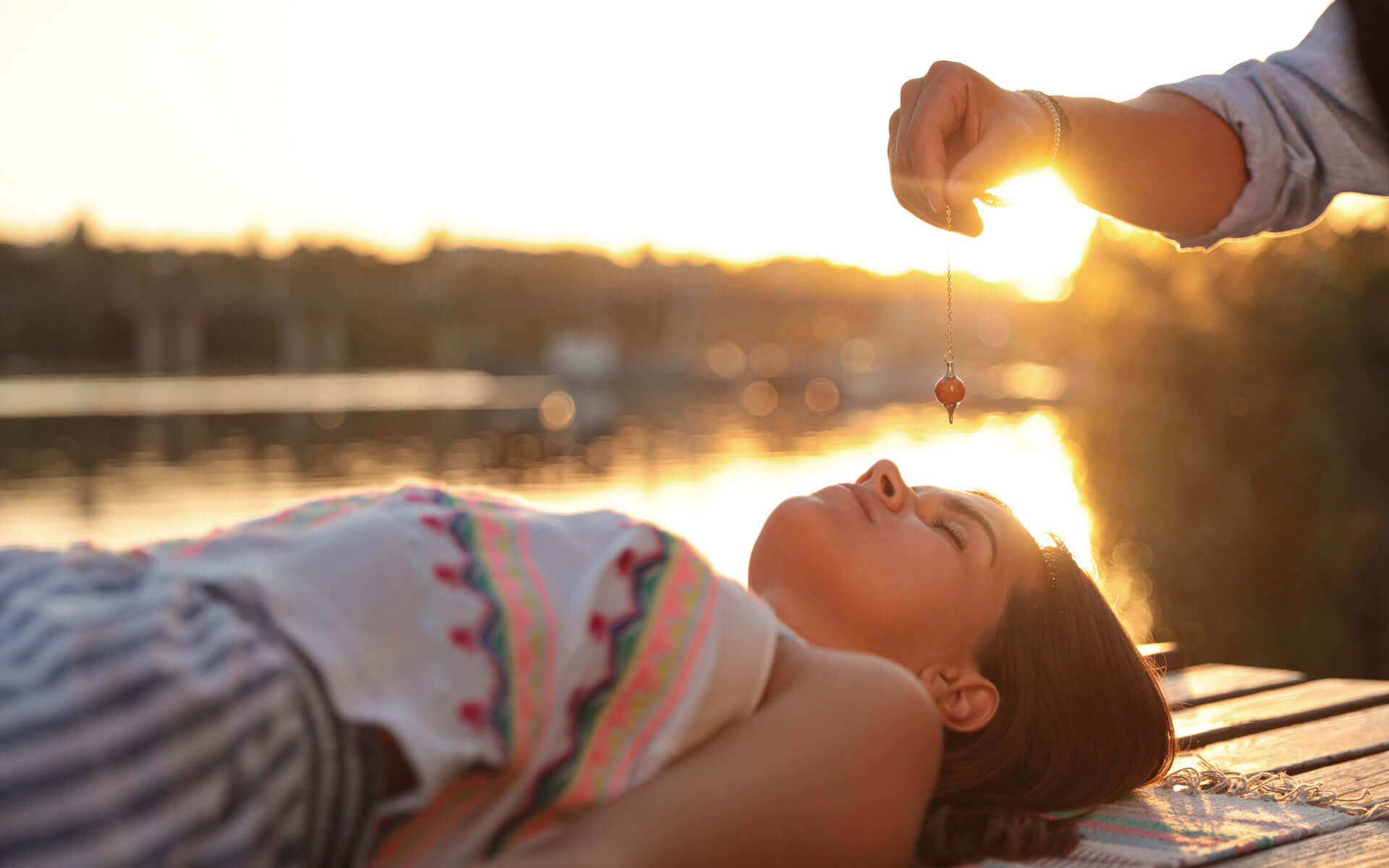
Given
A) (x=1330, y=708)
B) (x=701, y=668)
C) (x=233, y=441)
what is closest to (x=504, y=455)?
(x=233, y=441)

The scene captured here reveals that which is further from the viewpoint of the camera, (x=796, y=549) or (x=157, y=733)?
(x=796, y=549)

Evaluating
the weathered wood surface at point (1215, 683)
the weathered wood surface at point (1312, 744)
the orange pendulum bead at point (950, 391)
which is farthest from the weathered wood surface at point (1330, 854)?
the weathered wood surface at point (1215, 683)

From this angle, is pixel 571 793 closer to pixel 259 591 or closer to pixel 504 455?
pixel 259 591

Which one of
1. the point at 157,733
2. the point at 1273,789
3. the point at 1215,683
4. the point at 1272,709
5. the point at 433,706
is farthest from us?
the point at 1215,683

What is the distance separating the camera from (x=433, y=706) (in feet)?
4.46

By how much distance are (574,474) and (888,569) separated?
42.4ft

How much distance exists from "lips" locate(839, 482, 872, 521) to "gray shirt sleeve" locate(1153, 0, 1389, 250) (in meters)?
1.02

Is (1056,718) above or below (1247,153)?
below

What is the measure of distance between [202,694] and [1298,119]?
2285 mm

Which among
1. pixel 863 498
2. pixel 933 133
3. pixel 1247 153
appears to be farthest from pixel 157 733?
pixel 1247 153

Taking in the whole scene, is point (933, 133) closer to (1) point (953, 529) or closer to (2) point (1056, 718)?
(1) point (953, 529)

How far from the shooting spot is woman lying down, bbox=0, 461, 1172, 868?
3.69ft

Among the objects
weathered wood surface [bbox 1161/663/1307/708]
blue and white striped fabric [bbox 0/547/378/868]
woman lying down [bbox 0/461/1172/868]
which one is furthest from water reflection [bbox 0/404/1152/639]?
blue and white striped fabric [bbox 0/547/378/868]

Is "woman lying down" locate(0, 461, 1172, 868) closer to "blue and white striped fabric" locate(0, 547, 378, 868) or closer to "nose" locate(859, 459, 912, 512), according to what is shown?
"blue and white striped fabric" locate(0, 547, 378, 868)
